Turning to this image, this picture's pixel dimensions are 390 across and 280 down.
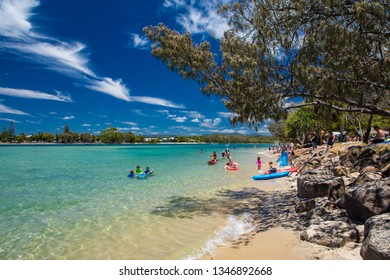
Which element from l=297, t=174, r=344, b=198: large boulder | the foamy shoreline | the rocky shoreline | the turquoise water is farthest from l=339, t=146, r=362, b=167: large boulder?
the foamy shoreline

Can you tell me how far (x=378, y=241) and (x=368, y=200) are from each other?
2.51m

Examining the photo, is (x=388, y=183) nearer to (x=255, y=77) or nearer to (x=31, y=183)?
(x=255, y=77)

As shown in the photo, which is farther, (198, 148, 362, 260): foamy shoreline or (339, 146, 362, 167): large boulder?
(339, 146, 362, 167): large boulder

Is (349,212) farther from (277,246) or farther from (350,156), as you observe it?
(350,156)

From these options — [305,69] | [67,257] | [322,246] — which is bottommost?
[67,257]

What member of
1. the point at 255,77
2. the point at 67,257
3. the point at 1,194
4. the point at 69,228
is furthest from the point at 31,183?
the point at 255,77

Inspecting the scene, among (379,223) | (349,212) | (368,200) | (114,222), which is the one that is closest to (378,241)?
(379,223)

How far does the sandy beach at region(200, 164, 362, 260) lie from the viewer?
6.23 m

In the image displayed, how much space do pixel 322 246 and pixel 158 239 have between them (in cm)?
483

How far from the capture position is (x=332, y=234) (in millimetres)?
6695

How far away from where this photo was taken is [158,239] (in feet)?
28.5

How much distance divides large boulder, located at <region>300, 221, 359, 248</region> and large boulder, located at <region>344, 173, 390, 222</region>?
83cm

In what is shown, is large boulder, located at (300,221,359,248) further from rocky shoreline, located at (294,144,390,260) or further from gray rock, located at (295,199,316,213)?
gray rock, located at (295,199,316,213)

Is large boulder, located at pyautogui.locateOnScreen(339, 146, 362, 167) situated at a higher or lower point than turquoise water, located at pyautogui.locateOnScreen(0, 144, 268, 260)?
higher
